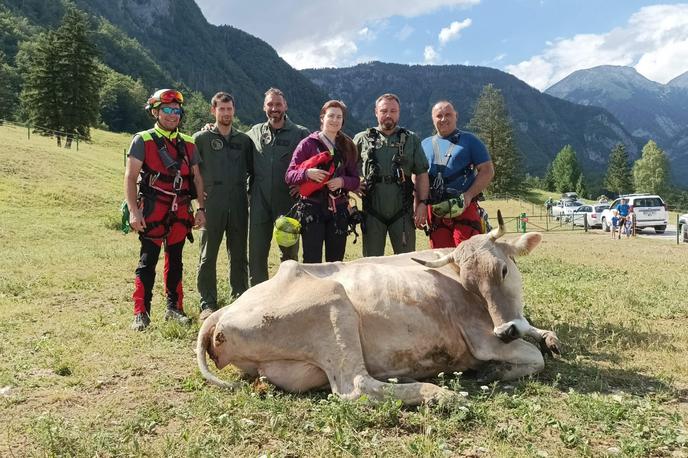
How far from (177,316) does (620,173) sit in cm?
11139

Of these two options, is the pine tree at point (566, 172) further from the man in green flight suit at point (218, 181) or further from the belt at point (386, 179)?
the man in green flight suit at point (218, 181)

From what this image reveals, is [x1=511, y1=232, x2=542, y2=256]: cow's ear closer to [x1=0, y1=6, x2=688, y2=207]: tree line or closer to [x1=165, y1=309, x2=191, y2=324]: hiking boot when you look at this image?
[x1=165, y1=309, x2=191, y2=324]: hiking boot

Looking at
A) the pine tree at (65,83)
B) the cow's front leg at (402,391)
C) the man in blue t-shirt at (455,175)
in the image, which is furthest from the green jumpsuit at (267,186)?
the pine tree at (65,83)

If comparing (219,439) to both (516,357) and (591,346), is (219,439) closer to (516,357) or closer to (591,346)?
(516,357)

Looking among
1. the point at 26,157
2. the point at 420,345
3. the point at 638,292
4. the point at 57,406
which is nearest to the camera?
the point at 57,406

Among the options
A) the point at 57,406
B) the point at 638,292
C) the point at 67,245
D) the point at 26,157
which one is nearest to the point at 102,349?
the point at 57,406

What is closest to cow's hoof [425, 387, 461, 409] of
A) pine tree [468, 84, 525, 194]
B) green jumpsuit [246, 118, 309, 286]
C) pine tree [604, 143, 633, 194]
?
green jumpsuit [246, 118, 309, 286]

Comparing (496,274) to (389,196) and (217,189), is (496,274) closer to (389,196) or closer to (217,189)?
(389,196)

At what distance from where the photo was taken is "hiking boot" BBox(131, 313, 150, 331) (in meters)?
6.90

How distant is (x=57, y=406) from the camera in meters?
→ 4.57

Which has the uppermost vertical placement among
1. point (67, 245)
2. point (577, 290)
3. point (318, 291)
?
point (318, 291)

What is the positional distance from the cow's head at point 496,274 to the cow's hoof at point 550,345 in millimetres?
570

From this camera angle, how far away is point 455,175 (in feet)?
23.6

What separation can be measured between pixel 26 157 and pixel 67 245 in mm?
18241
